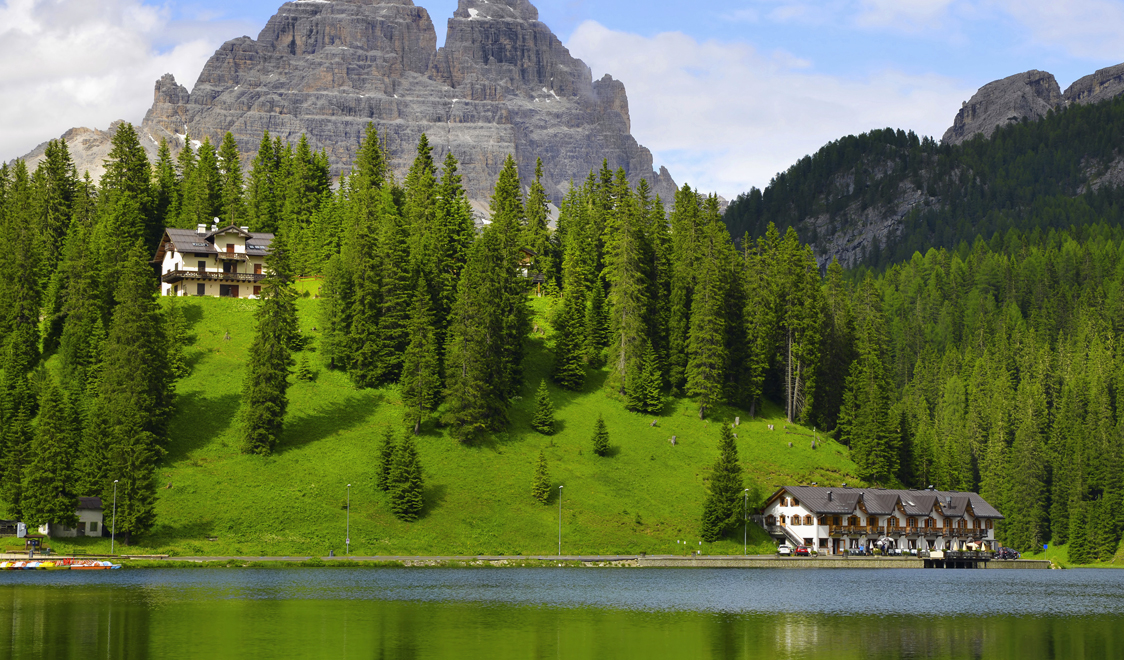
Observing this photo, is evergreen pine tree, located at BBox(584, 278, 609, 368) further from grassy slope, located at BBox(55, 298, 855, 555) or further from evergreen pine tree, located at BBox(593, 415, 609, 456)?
evergreen pine tree, located at BBox(593, 415, 609, 456)

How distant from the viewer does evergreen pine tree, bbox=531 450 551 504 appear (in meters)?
113

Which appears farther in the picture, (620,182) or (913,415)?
(913,415)

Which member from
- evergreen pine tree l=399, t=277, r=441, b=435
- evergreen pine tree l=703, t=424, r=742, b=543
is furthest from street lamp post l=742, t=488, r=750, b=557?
evergreen pine tree l=399, t=277, r=441, b=435

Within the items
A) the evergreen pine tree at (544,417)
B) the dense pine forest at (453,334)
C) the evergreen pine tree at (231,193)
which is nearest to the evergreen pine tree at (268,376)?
the dense pine forest at (453,334)

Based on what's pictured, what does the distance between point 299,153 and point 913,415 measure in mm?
113123

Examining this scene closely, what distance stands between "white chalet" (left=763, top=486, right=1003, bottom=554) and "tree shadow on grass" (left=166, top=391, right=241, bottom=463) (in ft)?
197

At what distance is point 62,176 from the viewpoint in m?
159

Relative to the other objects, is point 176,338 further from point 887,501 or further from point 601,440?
point 887,501

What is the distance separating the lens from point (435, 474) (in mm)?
115188

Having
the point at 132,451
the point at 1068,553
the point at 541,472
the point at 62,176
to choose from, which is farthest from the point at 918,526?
the point at 62,176

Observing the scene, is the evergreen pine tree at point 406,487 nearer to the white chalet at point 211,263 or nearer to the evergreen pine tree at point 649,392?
the evergreen pine tree at point 649,392

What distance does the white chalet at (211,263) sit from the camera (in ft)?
493

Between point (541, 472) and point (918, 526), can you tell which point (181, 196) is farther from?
point (918, 526)

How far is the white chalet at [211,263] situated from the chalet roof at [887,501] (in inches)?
3071
